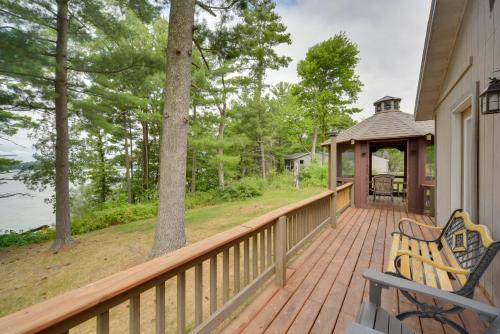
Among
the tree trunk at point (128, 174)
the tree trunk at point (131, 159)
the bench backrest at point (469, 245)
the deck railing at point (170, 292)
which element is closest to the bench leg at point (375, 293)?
the bench backrest at point (469, 245)

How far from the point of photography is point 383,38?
9.56 metres

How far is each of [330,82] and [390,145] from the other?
10.8 meters

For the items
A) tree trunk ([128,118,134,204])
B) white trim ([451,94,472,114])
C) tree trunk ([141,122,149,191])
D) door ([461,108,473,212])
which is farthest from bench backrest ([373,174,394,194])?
tree trunk ([128,118,134,204])

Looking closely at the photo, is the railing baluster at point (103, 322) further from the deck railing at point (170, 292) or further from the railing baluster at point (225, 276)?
the railing baluster at point (225, 276)

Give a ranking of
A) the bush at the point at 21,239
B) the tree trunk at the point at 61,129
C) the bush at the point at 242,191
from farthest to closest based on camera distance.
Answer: the bush at the point at 242,191 < the bush at the point at 21,239 < the tree trunk at the point at 61,129

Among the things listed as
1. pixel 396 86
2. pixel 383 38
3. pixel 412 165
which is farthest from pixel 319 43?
pixel 412 165

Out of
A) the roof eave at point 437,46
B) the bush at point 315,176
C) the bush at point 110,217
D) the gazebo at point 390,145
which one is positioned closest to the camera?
the roof eave at point 437,46

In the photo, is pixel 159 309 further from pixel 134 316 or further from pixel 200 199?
pixel 200 199

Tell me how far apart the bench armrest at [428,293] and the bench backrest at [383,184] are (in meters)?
6.71

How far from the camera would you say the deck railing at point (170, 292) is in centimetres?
84

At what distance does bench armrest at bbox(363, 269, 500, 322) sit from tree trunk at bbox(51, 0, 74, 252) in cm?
741

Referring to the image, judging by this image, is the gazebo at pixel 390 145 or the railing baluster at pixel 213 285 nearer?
the railing baluster at pixel 213 285

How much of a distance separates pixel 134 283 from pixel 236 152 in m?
14.8

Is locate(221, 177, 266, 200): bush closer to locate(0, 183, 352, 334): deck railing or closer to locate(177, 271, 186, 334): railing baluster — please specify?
locate(0, 183, 352, 334): deck railing
